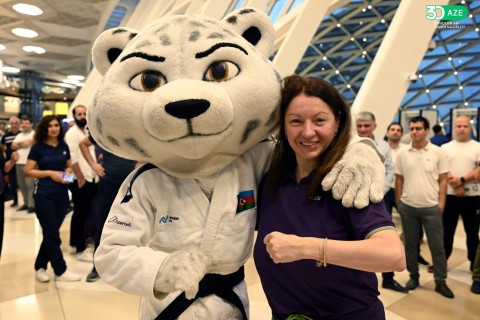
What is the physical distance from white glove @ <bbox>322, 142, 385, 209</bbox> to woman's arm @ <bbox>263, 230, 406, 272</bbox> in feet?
0.41

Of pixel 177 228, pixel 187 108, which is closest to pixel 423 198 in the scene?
pixel 177 228

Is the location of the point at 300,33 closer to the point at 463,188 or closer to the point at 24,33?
the point at 463,188

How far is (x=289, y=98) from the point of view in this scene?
1289 mm

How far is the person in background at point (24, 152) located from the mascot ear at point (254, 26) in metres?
6.50

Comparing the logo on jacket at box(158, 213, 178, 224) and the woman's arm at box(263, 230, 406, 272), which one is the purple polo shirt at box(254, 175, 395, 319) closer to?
the woman's arm at box(263, 230, 406, 272)

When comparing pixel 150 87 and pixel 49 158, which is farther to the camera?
pixel 49 158

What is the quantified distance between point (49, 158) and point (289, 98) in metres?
3.24

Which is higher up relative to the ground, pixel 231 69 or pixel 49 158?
pixel 231 69

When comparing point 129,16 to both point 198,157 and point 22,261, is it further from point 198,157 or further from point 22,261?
point 198,157

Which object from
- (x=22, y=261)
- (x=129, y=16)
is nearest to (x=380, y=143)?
(x=22, y=261)

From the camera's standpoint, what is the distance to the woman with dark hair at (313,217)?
1.21 metres

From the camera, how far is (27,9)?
11.4m

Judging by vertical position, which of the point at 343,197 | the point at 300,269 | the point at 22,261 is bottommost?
the point at 22,261

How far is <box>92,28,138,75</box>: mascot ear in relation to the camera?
137cm
